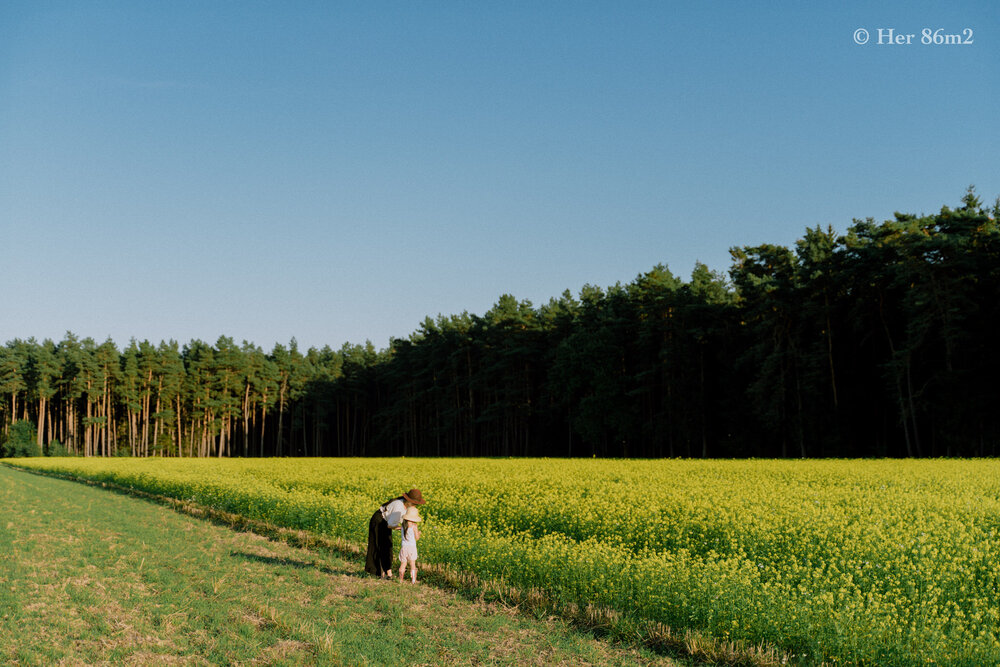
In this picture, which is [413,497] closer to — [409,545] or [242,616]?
[409,545]

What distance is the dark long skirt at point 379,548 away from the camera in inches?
531

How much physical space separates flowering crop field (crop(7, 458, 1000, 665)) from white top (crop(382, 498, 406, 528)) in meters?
1.20

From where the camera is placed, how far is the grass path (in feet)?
27.7

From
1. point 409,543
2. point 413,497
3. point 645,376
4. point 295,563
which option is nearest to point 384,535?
point 409,543

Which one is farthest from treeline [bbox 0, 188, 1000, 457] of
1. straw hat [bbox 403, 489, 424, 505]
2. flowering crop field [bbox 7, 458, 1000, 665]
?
straw hat [bbox 403, 489, 424, 505]

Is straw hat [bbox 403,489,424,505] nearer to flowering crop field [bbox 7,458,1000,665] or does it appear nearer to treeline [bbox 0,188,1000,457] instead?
flowering crop field [bbox 7,458,1000,665]

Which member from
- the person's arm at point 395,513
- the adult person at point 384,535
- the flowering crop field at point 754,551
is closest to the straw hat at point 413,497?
the adult person at point 384,535

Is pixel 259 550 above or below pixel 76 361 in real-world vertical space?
below

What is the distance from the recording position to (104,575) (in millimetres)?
13141

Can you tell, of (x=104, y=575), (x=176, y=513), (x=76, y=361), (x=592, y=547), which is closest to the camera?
(x=592, y=547)

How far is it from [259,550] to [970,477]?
2398cm

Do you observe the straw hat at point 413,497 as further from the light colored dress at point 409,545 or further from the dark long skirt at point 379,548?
the dark long skirt at point 379,548

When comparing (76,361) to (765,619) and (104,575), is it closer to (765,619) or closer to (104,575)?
(104,575)

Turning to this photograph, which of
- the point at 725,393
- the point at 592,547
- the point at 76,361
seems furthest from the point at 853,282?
the point at 76,361
